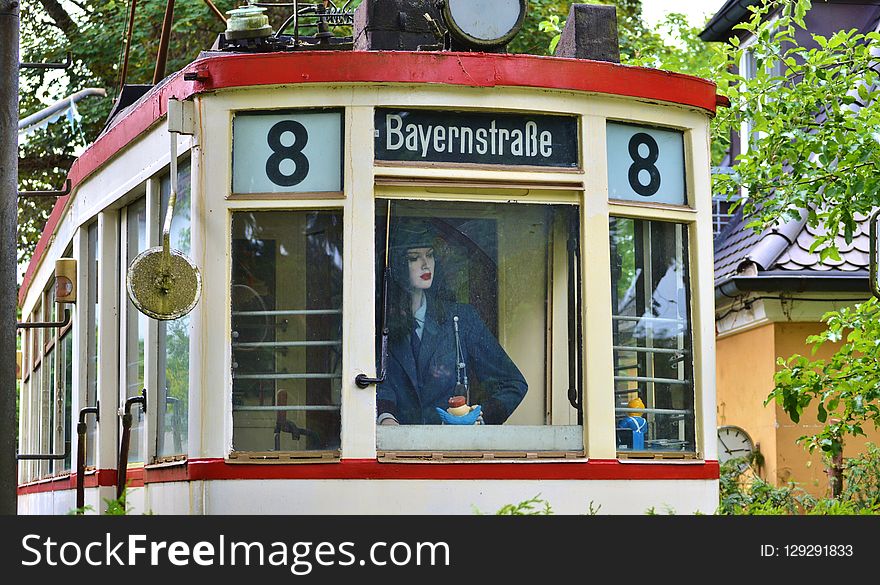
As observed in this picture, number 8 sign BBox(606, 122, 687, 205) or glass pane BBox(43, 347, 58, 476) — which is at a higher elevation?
number 8 sign BBox(606, 122, 687, 205)

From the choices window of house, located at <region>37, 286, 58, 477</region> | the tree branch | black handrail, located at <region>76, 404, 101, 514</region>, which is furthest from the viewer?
the tree branch

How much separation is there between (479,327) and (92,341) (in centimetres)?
247

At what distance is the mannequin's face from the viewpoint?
641 centimetres


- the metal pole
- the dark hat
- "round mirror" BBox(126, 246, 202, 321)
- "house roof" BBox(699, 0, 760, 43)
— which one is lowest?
"round mirror" BBox(126, 246, 202, 321)

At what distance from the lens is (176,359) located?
263 inches

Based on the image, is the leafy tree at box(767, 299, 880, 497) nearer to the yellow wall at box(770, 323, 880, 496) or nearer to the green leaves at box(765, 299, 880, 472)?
the green leaves at box(765, 299, 880, 472)

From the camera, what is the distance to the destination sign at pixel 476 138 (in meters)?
6.38

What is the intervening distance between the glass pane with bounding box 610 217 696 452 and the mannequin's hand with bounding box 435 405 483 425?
0.57 m

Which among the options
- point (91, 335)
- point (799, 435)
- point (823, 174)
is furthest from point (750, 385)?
point (91, 335)

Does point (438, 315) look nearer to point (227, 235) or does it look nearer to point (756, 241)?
point (227, 235)

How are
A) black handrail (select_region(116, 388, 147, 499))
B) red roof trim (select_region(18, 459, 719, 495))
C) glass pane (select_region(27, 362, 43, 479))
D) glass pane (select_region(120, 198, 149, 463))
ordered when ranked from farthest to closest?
glass pane (select_region(27, 362, 43, 479)), glass pane (select_region(120, 198, 149, 463)), black handrail (select_region(116, 388, 147, 499)), red roof trim (select_region(18, 459, 719, 495))

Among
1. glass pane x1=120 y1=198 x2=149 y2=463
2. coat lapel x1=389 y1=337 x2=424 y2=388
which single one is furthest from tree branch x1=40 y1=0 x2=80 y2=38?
coat lapel x1=389 y1=337 x2=424 y2=388

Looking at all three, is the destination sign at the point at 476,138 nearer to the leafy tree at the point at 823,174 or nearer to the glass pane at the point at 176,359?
the glass pane at the point at 176,359

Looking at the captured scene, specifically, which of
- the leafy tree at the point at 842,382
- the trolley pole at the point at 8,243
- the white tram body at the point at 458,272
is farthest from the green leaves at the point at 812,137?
the trolley pole at the point at 8,243
